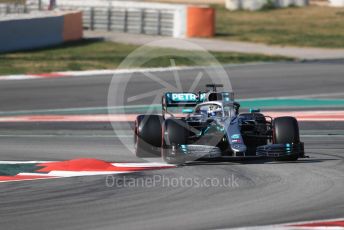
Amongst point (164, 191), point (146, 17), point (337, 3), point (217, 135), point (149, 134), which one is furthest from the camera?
point (337, 3)

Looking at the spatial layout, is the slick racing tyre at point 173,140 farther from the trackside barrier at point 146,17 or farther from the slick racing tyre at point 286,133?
the trackside barrier at point 146,17

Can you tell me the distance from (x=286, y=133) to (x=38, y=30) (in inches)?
916

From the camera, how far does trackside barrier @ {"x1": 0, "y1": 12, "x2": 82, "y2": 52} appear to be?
114ft

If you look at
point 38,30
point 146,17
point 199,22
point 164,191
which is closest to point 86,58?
point 38,30

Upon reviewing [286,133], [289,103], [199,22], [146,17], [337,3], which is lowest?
[289,103]

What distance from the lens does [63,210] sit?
11.2 metres

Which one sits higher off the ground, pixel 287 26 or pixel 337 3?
pixel 337 3

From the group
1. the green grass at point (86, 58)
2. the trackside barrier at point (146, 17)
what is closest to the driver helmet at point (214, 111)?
the green grass at point (86, 58)

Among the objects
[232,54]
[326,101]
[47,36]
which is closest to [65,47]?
[47,36]

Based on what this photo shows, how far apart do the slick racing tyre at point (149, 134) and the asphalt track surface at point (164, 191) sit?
438 millimetres

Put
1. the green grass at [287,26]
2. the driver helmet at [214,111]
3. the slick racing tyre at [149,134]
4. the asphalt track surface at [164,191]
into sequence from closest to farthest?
the asphalt track surface at [164,191]
the slick racing tyre at [149,134]
the driver helmet at [214,111]
the green grass at [287,26]

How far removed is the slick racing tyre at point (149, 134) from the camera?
48.3ft

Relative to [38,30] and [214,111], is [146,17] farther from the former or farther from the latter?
[214,111]

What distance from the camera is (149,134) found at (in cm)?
1474
